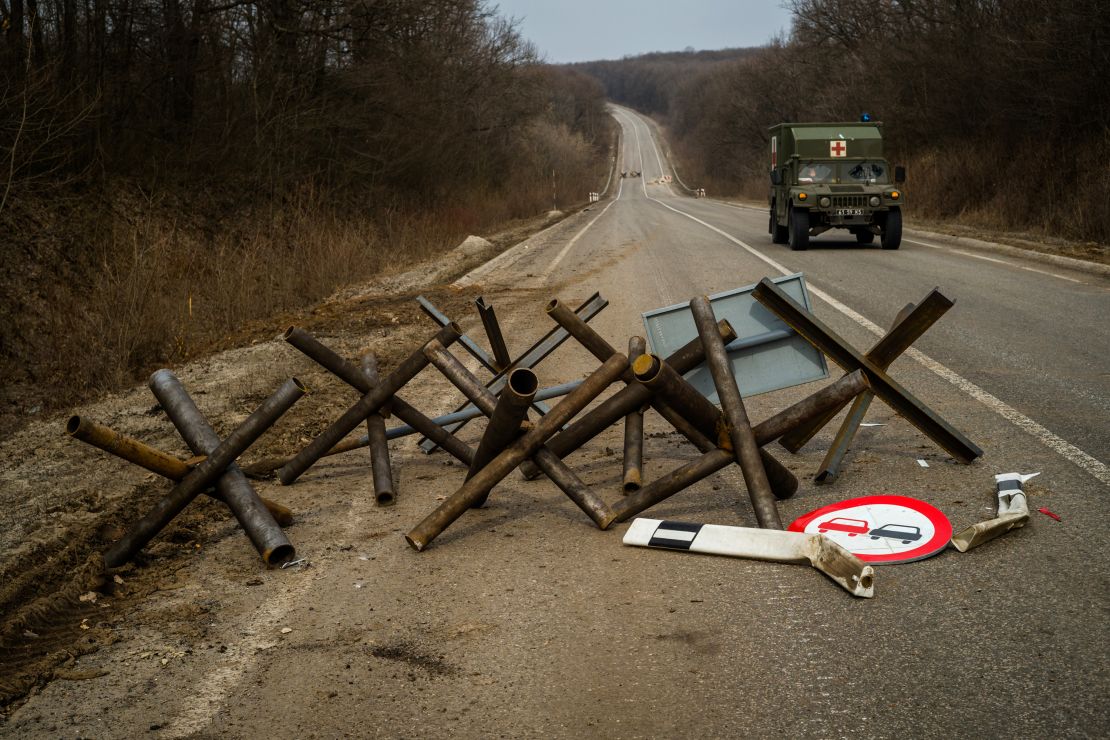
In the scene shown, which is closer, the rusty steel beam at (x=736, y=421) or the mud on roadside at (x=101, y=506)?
the mud on roadside at (x=101, y=506)

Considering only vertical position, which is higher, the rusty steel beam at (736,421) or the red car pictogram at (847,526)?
the rusty steel beam at (736,421)

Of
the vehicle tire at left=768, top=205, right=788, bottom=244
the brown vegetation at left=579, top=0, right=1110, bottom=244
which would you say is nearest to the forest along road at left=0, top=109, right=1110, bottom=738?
the vehicle tire at left=768, top=205, right=788, bottom=244

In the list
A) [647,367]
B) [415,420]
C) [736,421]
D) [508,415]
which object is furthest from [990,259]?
[508,415]

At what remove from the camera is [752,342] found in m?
5.64

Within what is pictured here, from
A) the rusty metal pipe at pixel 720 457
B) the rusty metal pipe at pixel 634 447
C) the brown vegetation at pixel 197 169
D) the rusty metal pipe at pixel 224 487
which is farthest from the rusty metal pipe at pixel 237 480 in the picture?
the brown vegetation at pixel 197 169

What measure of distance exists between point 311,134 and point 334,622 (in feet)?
70.2

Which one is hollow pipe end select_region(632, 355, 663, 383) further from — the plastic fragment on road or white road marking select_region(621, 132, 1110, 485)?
white road marking select_region(621, 132, 1110, 485)

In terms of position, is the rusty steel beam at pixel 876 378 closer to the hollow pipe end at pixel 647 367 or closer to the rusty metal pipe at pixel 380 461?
the hollow pipe end at pixel 647 367

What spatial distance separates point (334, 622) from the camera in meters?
3.97

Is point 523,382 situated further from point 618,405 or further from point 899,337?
point 899,337

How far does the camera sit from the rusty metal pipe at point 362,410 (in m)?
5.64

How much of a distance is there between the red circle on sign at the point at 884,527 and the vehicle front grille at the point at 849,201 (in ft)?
48.9

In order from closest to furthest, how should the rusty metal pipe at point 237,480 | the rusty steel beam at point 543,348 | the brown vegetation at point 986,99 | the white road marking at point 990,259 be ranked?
the rusty metal pipe at point 237,480
the rusty steel beam at point 543,348
the white road marking at point 990,259
the brown vegetation at point 986,99

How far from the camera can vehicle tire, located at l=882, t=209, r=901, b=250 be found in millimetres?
19094
